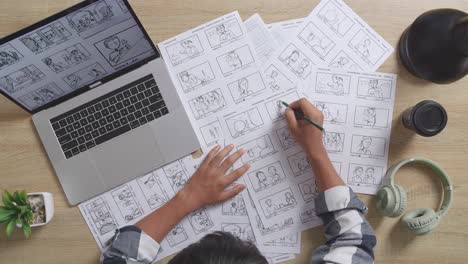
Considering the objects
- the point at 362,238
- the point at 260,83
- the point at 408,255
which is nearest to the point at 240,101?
the point at 260,83

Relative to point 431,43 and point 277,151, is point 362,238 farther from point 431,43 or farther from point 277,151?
point 431,43

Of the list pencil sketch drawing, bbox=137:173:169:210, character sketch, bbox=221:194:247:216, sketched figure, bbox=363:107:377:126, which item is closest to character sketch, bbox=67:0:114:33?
pencil sketch drawing, bbox=137:173:169:210

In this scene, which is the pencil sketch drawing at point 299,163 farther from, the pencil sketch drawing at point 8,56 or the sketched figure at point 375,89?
the pencil sketch drawing at point 8,56

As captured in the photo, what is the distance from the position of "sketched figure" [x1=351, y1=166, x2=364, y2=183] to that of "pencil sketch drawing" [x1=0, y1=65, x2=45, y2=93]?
0.63m

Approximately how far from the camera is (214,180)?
787 mm

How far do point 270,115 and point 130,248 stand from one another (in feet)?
1.26

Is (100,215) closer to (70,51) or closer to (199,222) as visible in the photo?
(199,222)

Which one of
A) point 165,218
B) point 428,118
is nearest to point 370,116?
point 428,118

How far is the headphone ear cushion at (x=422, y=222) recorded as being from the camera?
0.75 m

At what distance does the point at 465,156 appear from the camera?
80cm

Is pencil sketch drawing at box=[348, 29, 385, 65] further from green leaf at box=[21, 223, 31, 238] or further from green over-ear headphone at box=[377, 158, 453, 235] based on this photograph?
green leaf at box=[21, 223, 31, 238]

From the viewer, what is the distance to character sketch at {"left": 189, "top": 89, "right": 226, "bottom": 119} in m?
0.80


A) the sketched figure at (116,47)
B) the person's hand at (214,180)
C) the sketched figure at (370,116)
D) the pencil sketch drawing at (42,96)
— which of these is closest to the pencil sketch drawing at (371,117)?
the sketched figure at (370,116)

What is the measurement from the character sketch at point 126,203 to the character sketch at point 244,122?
0.24m
